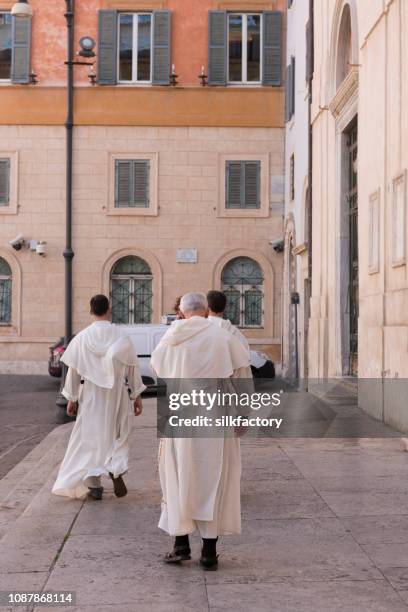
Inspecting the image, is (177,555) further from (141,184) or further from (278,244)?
(141,184)

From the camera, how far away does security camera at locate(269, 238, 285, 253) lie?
1097 inches

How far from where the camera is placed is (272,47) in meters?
28.3

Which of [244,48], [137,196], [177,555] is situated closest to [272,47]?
[244,48]

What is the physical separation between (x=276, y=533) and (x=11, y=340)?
71.9ft

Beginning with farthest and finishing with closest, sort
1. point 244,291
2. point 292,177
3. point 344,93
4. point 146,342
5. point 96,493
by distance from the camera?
1. point 244,291
2. point 292,177
3. point 146,342
4. point 344,93
5. point 96,493

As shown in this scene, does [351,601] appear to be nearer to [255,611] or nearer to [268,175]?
[255,611]

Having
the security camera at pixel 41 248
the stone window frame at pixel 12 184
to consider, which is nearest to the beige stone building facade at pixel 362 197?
the security camera at pixel 41 248

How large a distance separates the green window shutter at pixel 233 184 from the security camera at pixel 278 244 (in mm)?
1449

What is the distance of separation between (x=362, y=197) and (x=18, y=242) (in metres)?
13.9

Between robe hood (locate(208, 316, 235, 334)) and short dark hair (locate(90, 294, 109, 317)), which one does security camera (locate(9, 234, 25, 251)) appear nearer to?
short dark hair (locate(90, 294, 109, 317))

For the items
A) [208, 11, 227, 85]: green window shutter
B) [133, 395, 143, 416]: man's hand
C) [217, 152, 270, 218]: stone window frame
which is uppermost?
[208, 11, 227, 85]: green window shutter

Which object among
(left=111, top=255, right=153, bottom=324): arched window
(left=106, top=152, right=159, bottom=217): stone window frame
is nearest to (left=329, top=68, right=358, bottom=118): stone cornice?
(left=106, top=152, right=159, bottom=217): stone window frame

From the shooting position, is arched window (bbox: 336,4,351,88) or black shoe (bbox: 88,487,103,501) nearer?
black shoe (bbox: 88,487,103,501)

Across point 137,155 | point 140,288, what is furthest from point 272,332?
point 137,155
